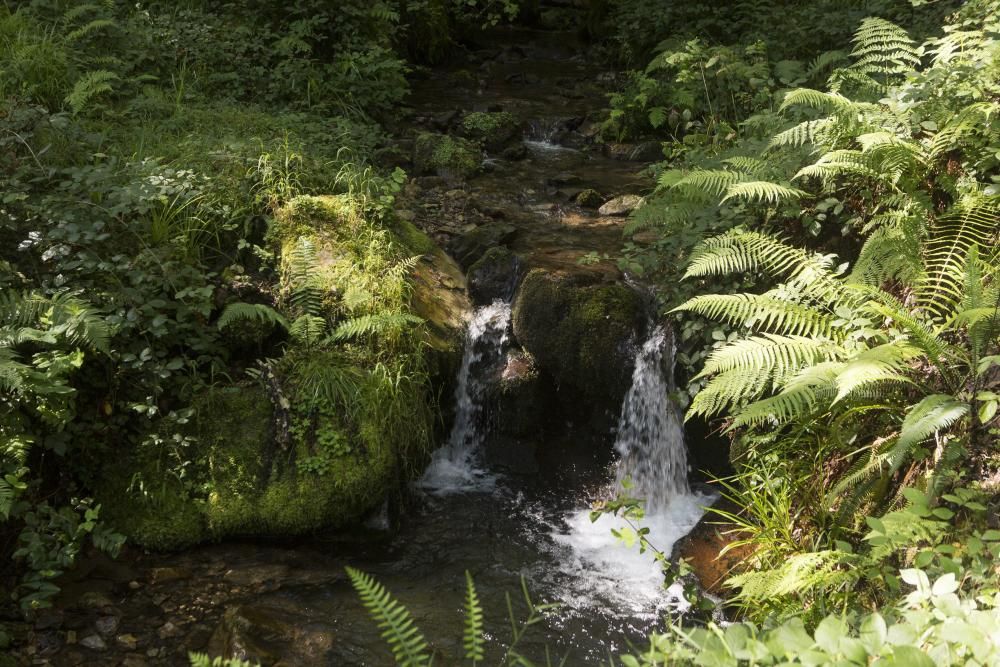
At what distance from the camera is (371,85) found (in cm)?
918

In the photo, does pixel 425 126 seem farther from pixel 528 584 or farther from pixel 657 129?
pixel 528 584

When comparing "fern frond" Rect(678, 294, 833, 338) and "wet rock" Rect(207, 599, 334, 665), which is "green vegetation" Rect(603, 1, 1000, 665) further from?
"wet rock" Rect(207, 599, 334, 665)

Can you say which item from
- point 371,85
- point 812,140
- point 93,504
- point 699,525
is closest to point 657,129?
point 371,85

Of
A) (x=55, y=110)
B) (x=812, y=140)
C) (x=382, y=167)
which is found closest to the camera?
(x=812, y=140)

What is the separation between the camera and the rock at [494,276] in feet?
21.0

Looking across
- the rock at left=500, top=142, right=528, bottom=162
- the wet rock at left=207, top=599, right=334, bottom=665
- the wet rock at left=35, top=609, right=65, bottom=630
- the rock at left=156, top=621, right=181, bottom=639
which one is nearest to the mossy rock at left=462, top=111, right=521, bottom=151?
the rock at left=500, top=142, right=528, bottom=162

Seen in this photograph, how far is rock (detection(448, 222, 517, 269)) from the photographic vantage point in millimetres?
6840

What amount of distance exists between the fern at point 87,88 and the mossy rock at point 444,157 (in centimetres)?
332

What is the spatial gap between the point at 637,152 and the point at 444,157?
2.67m

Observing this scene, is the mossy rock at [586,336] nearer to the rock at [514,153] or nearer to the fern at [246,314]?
the fern at [246,314]

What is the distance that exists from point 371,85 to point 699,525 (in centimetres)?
678

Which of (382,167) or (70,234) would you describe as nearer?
(70,234)

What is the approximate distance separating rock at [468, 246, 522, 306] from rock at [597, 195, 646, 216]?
66.0 inches

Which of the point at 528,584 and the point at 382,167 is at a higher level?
the point at 382,167
